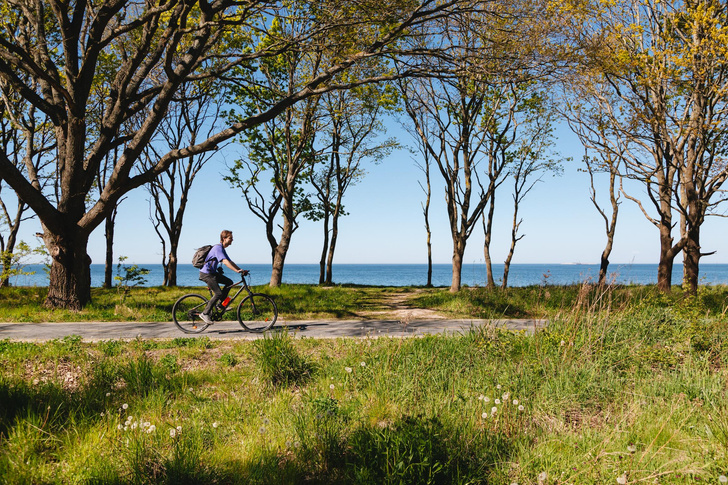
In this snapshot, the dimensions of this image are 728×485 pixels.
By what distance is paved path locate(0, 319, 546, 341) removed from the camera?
877cm

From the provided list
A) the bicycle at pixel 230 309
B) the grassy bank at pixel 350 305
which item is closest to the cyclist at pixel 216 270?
the bicycle at pixel 230 309

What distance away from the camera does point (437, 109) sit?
66.4 ft

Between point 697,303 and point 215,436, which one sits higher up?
point 697,303

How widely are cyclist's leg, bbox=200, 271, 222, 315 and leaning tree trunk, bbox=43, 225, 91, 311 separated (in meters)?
5.36

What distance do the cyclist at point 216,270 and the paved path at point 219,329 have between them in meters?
0.64

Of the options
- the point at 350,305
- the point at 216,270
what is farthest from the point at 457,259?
the point at 216,270

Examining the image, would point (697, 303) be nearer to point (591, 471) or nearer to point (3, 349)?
point (591, 471)

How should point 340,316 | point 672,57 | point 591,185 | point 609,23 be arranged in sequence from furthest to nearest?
1. point 591,185
2. point 609,23
3. point 340,316
4. point 672,57

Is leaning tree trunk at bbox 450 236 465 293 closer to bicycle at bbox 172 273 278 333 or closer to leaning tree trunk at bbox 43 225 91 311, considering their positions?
bicycle at bbox 172 273 278 333

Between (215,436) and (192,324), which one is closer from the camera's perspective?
(215,436)

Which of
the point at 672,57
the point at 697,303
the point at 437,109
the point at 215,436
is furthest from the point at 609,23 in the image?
the point at 215,436

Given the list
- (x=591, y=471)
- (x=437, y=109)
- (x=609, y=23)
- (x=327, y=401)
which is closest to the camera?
(x=591, y=471)

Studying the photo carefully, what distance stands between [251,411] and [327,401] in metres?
0.95

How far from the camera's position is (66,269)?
39.8 feet
